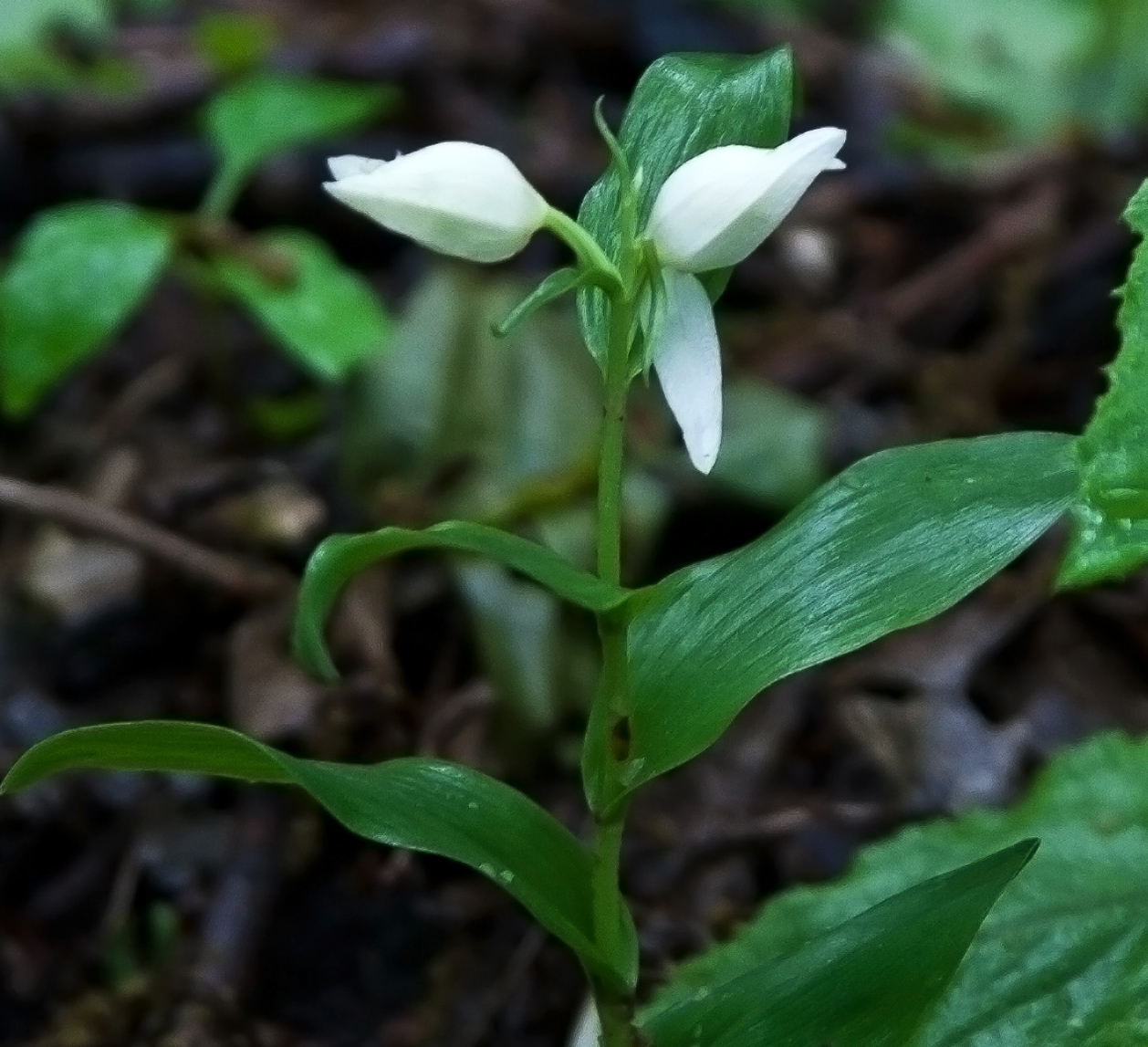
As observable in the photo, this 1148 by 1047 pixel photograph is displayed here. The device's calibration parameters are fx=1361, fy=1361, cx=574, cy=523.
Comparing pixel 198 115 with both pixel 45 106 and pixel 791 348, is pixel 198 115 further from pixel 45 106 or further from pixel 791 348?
pixel 791 348

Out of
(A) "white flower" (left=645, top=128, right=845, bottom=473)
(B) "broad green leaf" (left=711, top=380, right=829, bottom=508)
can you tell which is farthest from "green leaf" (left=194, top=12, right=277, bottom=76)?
(A) "white flower" (left=645, top=128, right=845, bottom=473)

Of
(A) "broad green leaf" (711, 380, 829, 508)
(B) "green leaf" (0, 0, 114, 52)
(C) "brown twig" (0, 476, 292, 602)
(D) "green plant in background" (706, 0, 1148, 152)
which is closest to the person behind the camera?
(C) "brown twig" (0, 476, 292, 602)

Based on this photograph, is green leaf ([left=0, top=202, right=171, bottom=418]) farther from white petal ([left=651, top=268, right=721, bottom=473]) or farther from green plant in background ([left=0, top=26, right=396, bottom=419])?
white petal ([left=651, top=268, right=721, bottom=473])

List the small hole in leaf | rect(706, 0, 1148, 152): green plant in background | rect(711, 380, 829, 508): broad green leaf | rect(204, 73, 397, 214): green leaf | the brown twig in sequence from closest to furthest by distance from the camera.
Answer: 1. the small hole in leaf
2. the brown twig
3. rect(711, 380, 829, 508): broad green leaf
4. rect(204, 73, 397, 214): green leaf
5. rect(706, 0, 1148, 152): green plant in background

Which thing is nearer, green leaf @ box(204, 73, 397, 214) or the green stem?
the green stem

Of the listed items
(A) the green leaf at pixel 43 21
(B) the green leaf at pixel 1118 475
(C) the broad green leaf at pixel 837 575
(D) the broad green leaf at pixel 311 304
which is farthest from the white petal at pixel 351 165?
(A) the green leaf at pixel 43 21

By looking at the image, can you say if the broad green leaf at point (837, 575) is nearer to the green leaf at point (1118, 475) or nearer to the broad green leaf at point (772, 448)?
the green leaf at point (1118, 475)

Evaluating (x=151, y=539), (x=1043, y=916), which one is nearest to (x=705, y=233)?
(x=1043, y=916)
